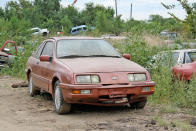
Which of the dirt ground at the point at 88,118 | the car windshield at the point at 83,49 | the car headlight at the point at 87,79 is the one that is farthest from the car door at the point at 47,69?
the car headlight at the point at 87,79

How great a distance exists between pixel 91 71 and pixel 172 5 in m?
2.42

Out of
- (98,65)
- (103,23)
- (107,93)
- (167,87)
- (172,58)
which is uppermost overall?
(103,23)

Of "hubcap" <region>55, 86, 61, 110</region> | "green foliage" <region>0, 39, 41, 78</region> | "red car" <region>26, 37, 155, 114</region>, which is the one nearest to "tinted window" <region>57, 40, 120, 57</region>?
"red car" <region>26, 37, 155, 114</region>

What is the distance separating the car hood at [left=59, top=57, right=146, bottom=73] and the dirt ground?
889mm

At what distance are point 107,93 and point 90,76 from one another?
1.44 feet

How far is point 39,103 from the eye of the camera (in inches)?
339

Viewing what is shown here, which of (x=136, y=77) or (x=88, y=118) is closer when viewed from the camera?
(x=88, y=118)

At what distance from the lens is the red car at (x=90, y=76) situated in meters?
6.57

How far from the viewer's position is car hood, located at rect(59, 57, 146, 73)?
6.77 metres

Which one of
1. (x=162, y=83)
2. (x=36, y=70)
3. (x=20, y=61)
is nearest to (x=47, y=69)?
(x=36, y=70)

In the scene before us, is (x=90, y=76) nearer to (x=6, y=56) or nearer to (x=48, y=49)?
(x=48, y=49)

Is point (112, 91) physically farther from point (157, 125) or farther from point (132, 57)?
point (132, 57)

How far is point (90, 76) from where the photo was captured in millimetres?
6613

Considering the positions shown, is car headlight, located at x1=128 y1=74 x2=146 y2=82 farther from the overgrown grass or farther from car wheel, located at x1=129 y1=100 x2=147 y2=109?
the overgrown grass
